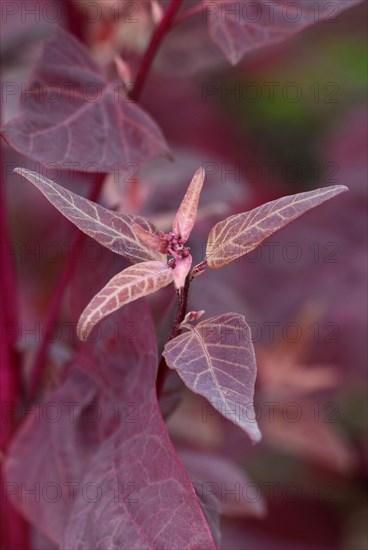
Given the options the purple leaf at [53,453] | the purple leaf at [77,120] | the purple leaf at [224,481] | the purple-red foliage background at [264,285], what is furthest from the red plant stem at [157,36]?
the purple leaf at [224,481]

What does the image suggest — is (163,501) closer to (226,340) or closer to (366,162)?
(226,340)

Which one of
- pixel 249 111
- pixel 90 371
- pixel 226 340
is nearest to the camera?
pixel 226 340

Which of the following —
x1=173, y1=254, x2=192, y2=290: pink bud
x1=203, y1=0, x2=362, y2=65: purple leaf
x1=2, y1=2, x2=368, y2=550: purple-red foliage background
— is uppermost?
x1=203, y1=0, x2=362, y2=65: purple leaf

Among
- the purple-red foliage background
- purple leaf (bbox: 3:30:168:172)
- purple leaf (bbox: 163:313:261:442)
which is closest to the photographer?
purple leaf (bbox: 163:313:261:442)

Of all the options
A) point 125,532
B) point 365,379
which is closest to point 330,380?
point 365,379

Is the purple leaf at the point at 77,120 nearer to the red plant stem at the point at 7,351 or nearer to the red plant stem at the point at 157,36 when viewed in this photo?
the red plant stem at the point at 157,36

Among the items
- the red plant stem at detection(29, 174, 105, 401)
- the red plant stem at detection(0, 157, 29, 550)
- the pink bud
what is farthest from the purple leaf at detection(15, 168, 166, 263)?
the red plant stem at detection(0, 157, 29, 550)

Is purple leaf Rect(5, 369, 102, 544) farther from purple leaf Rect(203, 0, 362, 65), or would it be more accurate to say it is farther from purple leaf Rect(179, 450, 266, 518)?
purple leaf Rect(203, 0, 362, 65)
